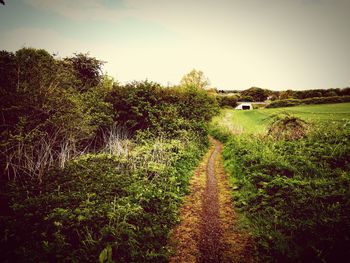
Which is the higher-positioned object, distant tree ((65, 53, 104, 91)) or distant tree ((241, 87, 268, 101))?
distant tree ((241, 87, 268, 101))

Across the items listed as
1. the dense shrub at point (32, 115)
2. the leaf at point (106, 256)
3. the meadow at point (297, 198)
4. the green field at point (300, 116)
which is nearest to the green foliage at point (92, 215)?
the leaf at point (106, 256)

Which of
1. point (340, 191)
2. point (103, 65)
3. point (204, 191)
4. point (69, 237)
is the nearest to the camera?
point (69, 237)

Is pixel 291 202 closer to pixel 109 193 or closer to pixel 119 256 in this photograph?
pixel 119 256

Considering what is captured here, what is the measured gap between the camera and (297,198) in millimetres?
5648

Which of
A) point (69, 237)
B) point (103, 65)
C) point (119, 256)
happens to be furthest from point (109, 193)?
point (103, 65)

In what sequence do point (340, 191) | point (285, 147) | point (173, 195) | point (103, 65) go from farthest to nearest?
point (103, 65), point (285, 147), point (173, 195), point (340, 191)

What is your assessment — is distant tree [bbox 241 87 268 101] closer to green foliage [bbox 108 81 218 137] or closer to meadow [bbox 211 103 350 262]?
green foliage [bbox 108 81 218 137]

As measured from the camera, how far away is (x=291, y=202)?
5.55 m

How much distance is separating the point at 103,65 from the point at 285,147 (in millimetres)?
15056

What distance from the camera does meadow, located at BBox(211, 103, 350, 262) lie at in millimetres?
4168

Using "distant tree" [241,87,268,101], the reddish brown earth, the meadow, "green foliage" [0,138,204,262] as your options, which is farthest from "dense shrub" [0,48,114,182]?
"distant tree" [241,87,268,101]

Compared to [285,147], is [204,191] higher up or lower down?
lower down

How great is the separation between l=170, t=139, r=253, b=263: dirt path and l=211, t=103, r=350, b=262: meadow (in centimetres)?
31

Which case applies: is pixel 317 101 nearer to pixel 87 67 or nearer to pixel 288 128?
pixel 288 128
